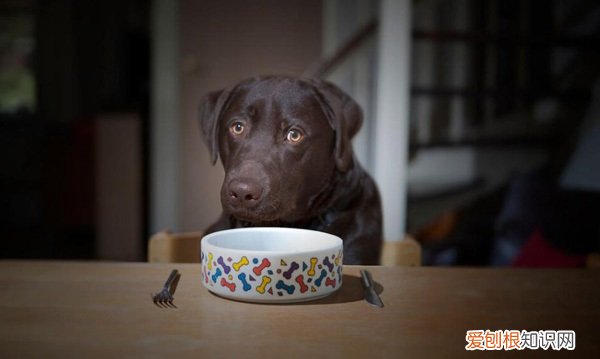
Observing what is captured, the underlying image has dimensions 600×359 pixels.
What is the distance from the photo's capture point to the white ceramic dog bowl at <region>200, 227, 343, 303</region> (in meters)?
0.37

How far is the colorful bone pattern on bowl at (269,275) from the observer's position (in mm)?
365

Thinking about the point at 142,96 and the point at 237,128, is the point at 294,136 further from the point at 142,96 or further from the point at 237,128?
the point at 142,96

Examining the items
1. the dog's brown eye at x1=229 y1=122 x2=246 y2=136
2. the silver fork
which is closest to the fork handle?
the silver fork

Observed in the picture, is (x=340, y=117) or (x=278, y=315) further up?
(x=340, y=117)

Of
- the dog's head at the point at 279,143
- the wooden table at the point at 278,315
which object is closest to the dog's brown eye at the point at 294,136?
the dog's head at the point at 279,143

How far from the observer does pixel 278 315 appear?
14.0 inches

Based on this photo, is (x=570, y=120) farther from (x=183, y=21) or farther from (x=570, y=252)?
(x=183, y=21)

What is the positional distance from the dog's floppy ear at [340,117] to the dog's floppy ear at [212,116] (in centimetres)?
7

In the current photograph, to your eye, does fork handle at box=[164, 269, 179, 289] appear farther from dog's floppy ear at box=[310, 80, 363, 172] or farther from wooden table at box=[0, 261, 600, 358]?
dog's floppy ear at box=[310, 80, 363, 172]

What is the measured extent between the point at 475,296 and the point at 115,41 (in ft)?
1.38

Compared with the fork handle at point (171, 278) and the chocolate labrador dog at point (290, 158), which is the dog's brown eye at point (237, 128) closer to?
the chocolate labrador dog at point (290, 158)

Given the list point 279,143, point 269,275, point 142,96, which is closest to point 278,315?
point 269,275

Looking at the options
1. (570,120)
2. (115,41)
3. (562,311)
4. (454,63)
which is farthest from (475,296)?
(570,120)

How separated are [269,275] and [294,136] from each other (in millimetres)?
115
